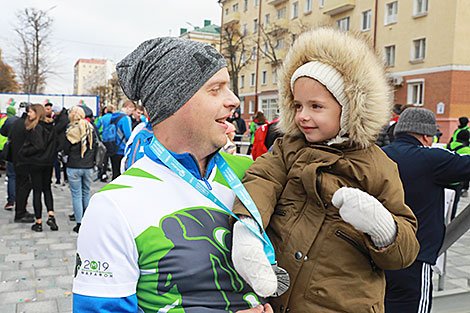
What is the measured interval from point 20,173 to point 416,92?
23.5 m

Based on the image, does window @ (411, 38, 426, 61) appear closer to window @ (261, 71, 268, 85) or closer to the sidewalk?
window @ (261, 71, 268, 85)

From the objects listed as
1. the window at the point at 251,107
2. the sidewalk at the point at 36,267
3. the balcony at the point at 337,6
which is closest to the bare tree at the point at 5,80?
the window at the point at 251,107

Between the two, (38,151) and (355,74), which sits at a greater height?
(355,74)

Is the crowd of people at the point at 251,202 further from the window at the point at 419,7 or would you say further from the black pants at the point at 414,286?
the window at the point at 419,7

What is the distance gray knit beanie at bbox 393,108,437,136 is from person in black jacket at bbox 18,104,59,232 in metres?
5.48

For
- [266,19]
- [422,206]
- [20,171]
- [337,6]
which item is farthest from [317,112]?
[266,19]

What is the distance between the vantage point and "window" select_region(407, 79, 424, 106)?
81.2 ft

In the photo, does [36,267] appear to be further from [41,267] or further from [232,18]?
[232,18]

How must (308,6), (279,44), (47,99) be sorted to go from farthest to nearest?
1. (279,44)
2. (308,6)
3. (47,99)

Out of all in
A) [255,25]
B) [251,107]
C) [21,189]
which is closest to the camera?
[21,189]

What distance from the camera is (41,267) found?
A: 5344 millimetres

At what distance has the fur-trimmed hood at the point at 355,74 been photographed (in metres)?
1.76

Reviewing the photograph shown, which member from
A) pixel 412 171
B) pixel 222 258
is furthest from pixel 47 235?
pixel 222 258

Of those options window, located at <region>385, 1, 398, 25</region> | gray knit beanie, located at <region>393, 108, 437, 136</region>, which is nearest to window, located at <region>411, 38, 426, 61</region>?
window, located at <region>385, 1, 398, 25</region>
